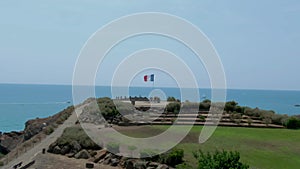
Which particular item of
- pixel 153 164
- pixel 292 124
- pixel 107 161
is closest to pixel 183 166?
pixel 153 164

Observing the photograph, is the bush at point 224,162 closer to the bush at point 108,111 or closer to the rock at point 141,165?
the rock at point 141,165

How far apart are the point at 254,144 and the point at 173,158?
552cm

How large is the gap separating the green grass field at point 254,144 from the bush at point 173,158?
346mm

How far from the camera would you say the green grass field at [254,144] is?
49.6 ft

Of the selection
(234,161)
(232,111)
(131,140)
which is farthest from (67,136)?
(232,111)

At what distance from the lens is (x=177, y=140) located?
18.8m

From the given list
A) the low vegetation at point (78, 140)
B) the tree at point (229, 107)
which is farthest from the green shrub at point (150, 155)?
the tree at point (229, 107)

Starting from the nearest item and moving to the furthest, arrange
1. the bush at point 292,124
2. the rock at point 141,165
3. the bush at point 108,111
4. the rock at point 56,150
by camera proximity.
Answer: the rock at point 141,165 < the rock at point 56,150 < the bush at point 292,124 < the bush at point 108,111

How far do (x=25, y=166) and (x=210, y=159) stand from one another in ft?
27.8

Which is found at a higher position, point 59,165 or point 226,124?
point 226,124

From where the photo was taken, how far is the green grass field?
15.1 meters

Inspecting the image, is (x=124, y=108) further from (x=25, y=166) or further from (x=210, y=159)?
(x=210, y=159)

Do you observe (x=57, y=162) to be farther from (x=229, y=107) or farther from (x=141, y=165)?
(x=229, y=107)

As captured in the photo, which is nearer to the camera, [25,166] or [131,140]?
[25,166]
